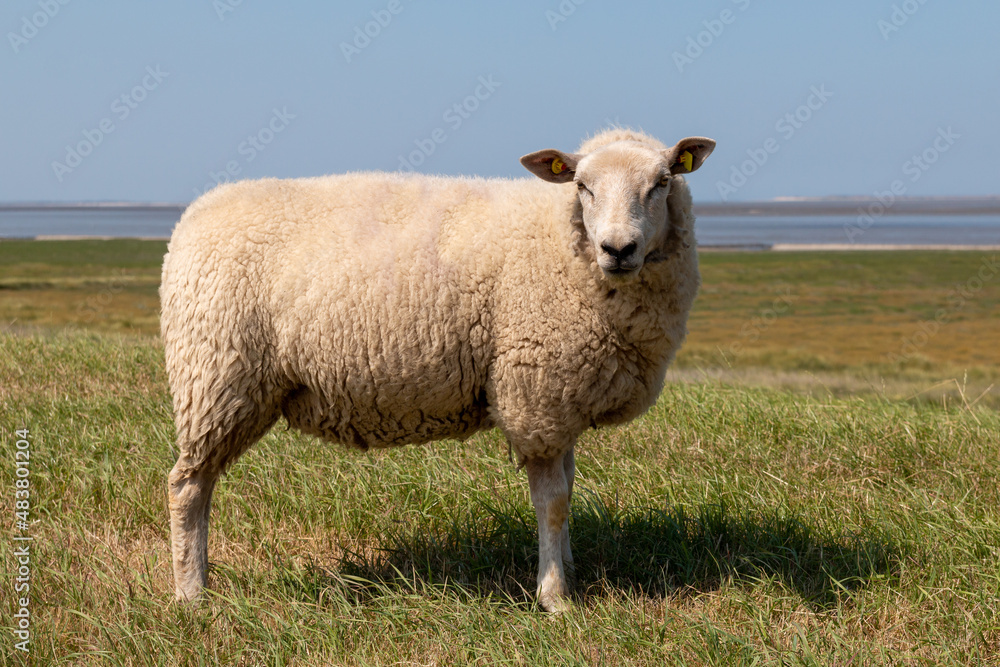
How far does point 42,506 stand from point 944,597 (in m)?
4.59

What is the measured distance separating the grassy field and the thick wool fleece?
749 millimetres

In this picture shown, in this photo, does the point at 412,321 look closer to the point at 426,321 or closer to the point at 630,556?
the point at 426,321

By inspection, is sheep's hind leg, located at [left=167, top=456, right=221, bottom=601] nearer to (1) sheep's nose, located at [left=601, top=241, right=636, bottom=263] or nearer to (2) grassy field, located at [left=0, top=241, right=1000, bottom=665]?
(2) grassy field, located at [left=0, top=241, right=1000, bottom=665]

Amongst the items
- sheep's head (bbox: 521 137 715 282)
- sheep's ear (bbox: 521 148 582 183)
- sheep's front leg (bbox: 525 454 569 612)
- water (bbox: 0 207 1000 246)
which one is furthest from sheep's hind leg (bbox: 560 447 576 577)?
water (bbox: 0 207 1000 246)

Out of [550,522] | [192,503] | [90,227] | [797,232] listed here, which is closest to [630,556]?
[550,522]

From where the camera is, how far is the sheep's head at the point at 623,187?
337 centimetres

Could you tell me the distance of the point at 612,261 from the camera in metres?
3.36

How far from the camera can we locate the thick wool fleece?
3.70 metres

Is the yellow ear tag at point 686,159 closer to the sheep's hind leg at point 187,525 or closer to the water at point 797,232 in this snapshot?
the sheep's hind leg at point 187,525

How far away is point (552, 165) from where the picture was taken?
12.4 feet

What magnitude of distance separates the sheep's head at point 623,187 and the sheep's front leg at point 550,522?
0.99 m

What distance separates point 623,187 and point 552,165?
17.4 inches

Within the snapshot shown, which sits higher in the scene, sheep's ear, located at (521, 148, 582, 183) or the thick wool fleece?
sheep's ear, located at (521, 148, 582, 183)

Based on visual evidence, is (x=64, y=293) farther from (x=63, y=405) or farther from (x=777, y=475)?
(x=777, y=475)
